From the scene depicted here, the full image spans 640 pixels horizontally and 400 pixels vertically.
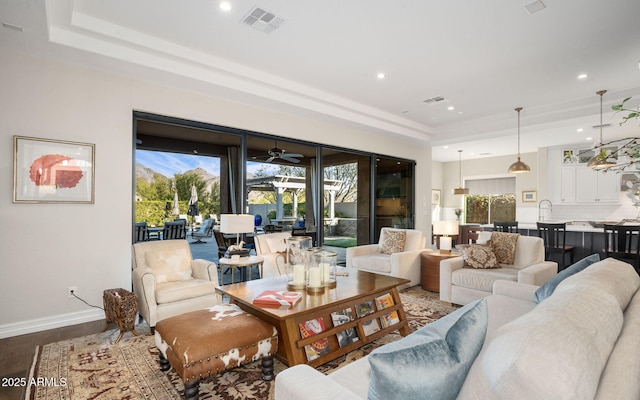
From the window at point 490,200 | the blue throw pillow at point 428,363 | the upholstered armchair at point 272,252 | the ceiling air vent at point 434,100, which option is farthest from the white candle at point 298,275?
the window at point 490,200

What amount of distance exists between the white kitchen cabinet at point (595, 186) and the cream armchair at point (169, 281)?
9.12 meters

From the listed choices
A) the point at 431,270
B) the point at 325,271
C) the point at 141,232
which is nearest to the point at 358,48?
the point at 325,271

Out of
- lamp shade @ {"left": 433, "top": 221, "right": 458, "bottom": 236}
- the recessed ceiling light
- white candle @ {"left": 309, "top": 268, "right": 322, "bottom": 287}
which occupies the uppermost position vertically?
the recessed ceiling light

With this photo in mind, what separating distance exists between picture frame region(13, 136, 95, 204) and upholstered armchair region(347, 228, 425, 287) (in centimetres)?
365

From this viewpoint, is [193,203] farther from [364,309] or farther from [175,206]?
[364,309]

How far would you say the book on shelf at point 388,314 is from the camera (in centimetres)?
308

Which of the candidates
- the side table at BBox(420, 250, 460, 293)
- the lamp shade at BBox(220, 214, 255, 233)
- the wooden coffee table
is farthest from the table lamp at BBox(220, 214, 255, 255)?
the side table at BBox(420, 250, 460, 293)

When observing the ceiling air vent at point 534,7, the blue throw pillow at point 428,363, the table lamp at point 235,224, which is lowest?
the blue throw pillow at point 428,363

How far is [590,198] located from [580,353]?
955 cm

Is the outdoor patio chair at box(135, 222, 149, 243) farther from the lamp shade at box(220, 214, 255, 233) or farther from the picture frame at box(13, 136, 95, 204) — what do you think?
the lamp shade at box(220, 214, 255, 233)

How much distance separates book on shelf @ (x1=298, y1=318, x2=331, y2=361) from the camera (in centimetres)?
247

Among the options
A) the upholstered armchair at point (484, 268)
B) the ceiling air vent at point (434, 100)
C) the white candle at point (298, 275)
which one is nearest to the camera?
the white candle at point (298, 275)

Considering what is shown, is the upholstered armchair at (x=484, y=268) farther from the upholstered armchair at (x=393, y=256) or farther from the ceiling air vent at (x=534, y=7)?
the ceiling air vent at (x=534, y=7)

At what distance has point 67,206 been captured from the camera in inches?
139
